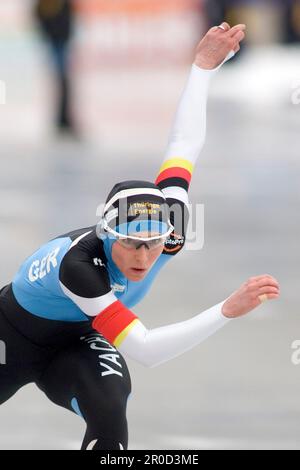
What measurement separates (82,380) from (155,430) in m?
1.46

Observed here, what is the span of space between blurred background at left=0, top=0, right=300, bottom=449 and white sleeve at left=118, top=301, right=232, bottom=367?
1407 millimetres

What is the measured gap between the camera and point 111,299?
4984 mm

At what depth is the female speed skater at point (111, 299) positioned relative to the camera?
493cm

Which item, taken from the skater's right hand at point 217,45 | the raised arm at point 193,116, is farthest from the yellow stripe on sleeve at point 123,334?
the skater's right hand at point 217,45

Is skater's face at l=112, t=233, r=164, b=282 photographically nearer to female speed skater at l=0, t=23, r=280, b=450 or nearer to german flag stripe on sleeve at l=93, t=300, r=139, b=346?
female speed skater at l=0, t=23, r=280, b=450

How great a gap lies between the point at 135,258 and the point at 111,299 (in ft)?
0.53

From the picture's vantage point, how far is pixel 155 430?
6.57m

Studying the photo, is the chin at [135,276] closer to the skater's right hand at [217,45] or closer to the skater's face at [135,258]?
the skater's face at [135,258]

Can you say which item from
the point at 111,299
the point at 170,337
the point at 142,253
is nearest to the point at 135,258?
the point at 142,253

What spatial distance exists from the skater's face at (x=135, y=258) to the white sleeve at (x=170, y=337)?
17cm

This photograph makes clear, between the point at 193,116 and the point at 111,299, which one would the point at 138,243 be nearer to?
the point at 111,299

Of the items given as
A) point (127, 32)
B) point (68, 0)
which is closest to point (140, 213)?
point (68, 0)

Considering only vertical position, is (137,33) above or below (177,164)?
above

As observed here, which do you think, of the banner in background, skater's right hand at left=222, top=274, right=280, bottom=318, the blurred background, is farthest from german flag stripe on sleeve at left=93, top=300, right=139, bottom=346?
the banner in background
